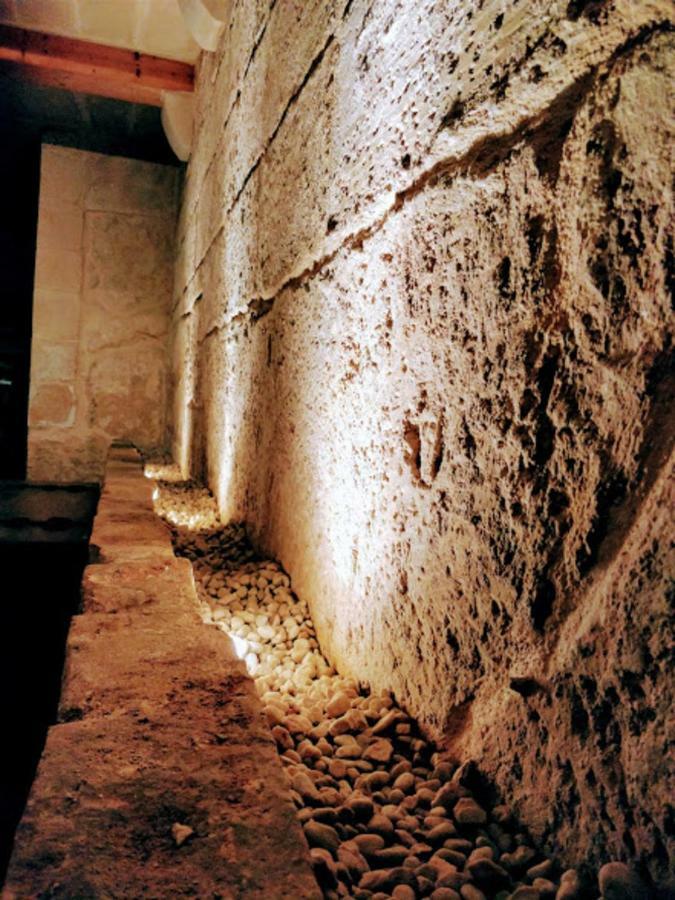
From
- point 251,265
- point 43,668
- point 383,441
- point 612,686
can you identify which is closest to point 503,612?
point 612,686

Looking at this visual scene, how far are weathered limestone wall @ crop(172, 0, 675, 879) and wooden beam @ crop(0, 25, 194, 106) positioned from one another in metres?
4.77

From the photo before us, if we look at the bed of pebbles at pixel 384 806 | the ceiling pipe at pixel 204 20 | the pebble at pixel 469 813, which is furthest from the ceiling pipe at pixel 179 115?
the pebble at pixel 469 813

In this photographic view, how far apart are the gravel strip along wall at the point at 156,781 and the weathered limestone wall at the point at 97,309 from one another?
6583mm

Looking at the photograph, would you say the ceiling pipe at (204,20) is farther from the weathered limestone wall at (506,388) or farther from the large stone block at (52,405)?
the large stone block at (52,405)

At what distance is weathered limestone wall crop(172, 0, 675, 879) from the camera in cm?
75

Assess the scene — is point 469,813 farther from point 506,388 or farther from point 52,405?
point 52,405

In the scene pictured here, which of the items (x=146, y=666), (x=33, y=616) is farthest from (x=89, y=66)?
(x=146, y=666)

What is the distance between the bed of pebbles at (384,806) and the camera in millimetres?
828

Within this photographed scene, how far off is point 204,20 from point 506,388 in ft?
14.7

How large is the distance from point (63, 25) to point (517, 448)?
655 cm

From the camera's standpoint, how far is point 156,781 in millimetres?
853

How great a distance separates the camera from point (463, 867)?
0.87 m

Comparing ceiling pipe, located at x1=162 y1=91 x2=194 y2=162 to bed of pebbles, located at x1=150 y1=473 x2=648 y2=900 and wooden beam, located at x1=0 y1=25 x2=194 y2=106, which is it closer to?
wooden beam, located at x1=0 y1=25 x2=194 y2=106

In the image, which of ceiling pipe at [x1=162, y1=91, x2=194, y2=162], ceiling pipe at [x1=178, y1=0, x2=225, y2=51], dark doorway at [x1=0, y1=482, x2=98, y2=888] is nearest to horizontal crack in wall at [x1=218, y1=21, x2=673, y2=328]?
dark doorway at [x1=0, y1=482, x2=98, y2=888]
